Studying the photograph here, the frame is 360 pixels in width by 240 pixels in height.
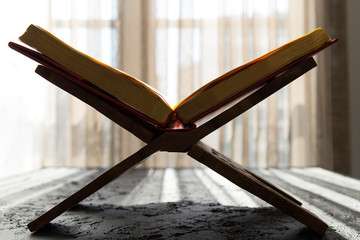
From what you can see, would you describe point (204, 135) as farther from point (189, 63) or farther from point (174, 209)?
point (189, 63)

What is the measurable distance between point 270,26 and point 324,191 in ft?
5.37

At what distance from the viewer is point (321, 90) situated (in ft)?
10.2

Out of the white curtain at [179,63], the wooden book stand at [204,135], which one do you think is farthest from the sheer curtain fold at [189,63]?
the wooden book stand at [204,135]

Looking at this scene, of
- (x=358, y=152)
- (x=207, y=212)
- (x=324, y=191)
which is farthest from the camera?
(x=358, y=152)

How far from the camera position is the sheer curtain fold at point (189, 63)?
3.10 metres

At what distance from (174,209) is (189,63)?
1901 mm

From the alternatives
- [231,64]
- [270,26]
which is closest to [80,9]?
[231,64]

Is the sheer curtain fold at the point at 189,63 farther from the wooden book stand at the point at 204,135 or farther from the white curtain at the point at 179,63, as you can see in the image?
the wooden book stand at the point at 204,135

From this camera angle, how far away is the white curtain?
3.10 metres

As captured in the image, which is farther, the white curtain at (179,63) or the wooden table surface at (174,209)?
the white curtain at (179,63)

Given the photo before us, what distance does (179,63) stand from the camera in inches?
123

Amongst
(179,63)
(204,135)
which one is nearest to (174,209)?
(204,135)

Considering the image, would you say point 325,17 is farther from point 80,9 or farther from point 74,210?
point 74,210

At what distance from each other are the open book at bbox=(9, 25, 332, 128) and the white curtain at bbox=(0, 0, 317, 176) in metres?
2.07
